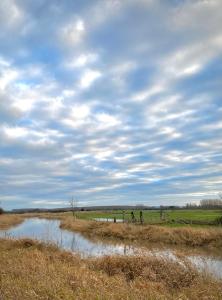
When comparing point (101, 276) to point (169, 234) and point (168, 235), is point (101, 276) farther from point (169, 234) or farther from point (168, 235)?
point (169, 234)

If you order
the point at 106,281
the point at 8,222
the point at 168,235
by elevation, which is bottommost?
the point at 106,281

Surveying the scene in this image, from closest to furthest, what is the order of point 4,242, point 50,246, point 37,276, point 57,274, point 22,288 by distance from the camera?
point 22,288
point 37,276
point 57,274
point 50,246
point 4,242

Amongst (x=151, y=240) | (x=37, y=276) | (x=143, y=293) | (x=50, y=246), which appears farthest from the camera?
(x=151, y=240)

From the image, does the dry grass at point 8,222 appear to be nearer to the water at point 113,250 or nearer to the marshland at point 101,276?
the water at point 113,250

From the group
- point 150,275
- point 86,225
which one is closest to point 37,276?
point 150,275

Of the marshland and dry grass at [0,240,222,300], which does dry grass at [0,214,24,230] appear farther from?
dry grass at [0,240,222,300]

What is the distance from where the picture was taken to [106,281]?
11.7 m

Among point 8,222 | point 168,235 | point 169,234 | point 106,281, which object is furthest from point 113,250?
point 8,222

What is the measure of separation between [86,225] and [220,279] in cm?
3898

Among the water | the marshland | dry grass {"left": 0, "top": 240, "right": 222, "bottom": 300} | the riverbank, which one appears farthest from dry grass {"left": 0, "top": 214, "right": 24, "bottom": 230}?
dry grass {"left": 0, "top": 240, "right": 222, "bottom": 300}

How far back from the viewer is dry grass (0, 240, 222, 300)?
9.28 metres

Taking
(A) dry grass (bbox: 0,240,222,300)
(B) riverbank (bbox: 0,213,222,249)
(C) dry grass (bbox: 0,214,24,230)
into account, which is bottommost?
(A) dry grass (bbox: 0,240,222,300)

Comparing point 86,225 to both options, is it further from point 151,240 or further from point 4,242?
point 4,242

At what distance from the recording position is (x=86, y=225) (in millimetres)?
52312
